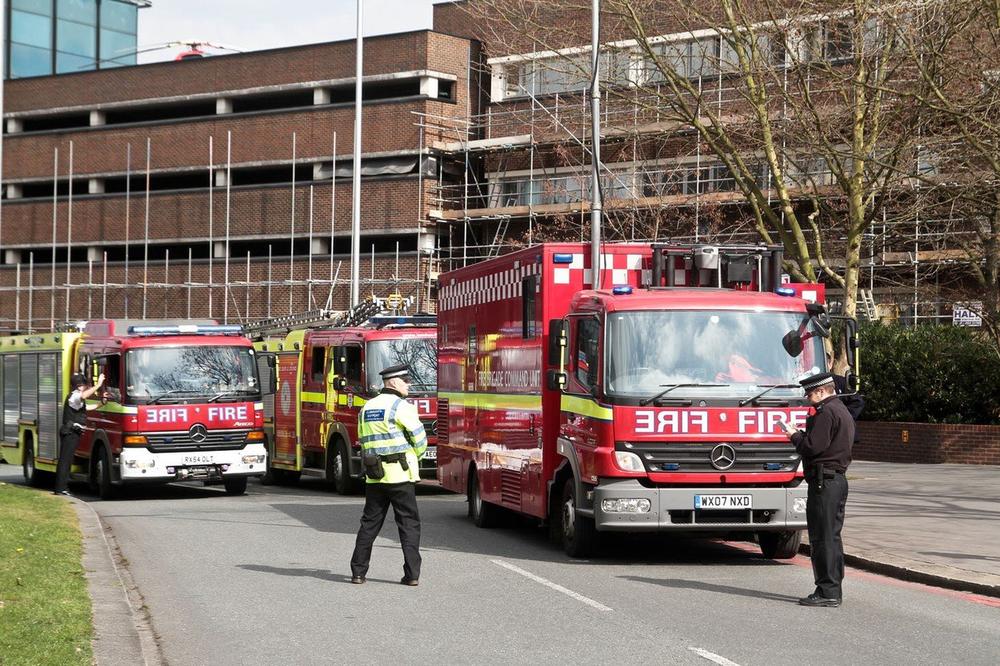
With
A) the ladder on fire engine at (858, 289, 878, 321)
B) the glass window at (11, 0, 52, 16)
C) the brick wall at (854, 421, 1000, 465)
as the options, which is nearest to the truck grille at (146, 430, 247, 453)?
the brick wall at (854, 421, 1000, 465)

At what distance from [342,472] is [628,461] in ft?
36.9

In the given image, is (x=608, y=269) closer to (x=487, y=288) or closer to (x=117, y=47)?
(x=487, y=288)

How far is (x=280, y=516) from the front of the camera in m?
19.5

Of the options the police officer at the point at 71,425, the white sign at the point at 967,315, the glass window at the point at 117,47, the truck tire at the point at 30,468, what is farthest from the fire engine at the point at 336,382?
the glass window at the point at 117,47

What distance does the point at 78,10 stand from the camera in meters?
83.6

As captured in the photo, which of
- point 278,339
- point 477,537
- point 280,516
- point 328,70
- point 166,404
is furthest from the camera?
point 328,70

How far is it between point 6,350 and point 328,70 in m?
32.7

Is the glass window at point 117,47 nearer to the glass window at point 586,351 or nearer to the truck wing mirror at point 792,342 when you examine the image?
the glass window at point 586,351

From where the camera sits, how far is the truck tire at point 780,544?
14.2m

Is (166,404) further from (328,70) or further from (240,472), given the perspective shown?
(328,70)

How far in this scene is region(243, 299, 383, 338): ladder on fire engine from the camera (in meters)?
24.9

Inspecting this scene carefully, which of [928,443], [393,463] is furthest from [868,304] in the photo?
[393,463]

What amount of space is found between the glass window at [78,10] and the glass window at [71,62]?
2.04 meters

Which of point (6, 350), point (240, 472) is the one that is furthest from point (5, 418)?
point (240, 472)
